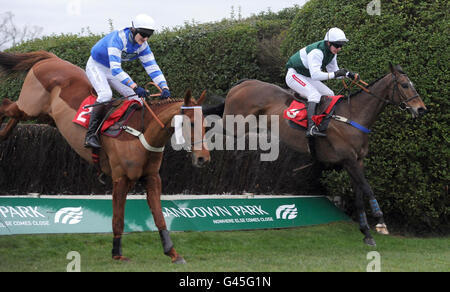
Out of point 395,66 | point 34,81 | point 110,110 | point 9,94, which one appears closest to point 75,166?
point 34,81

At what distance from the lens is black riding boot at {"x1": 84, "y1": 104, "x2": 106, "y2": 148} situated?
21.0ft

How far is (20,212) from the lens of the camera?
7.04m

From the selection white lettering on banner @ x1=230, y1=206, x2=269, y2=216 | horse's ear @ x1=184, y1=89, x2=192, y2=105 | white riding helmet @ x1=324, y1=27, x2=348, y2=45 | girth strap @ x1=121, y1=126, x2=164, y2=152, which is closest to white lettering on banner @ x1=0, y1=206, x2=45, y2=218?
girth strap @ x1=121, y1=126, x2=164, y2=152

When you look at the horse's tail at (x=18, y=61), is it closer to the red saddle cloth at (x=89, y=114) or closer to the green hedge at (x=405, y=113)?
the red saddle cloth at (x=89, y=114)

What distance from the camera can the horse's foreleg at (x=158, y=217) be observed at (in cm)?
610

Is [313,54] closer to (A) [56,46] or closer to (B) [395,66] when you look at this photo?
(B) [395,66]

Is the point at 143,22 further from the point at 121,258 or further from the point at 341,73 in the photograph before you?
the point at 341,73

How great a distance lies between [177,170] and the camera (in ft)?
28.8

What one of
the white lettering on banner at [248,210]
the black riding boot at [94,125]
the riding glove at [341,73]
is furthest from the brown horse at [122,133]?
the riding glove at [341,73]

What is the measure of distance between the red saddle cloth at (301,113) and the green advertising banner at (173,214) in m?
1.22

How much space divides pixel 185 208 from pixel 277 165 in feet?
6.55

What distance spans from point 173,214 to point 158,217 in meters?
1.64

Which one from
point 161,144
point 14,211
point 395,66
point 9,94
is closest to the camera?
point 161,144

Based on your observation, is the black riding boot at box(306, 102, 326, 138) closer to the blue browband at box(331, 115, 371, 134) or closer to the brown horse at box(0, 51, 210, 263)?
the blue browband at box(331, 115, 371, 134)
